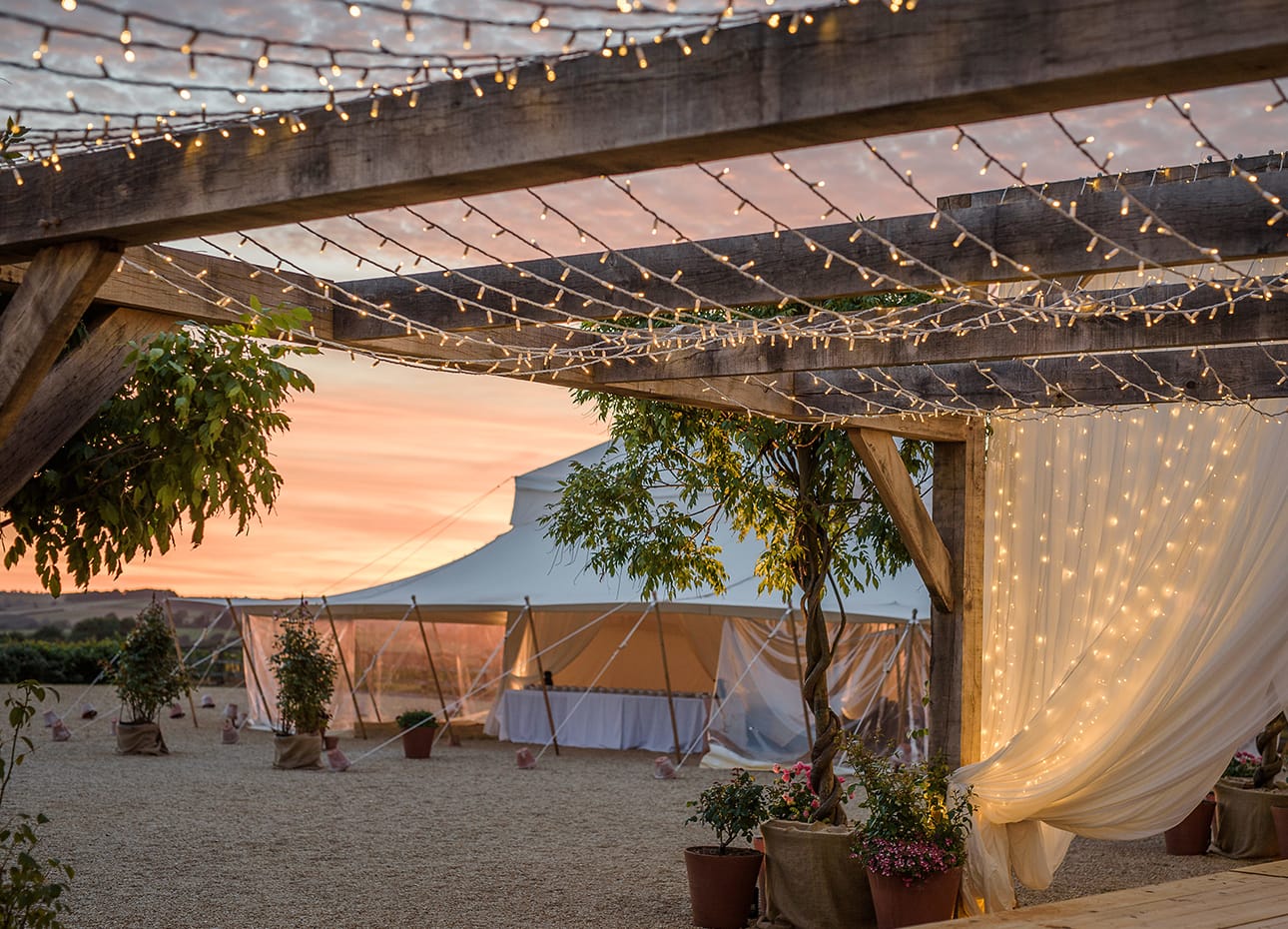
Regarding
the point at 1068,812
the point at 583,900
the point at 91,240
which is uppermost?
the point at 91,240

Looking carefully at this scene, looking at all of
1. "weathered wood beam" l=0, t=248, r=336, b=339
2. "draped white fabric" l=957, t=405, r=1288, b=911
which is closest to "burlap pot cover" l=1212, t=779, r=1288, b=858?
"draped white fabric" l=957, t=405, r=1288, b=911

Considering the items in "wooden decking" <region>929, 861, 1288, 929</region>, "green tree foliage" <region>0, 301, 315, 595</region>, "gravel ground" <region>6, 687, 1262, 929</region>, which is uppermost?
"green tree foliage" <region>0, 301, 315, 595</region>

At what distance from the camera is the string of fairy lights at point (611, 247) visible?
2107mm

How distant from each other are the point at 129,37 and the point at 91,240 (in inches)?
19.8

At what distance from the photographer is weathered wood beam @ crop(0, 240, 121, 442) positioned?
252cm

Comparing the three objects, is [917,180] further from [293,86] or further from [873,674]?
[873,674]

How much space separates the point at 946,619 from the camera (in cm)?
539

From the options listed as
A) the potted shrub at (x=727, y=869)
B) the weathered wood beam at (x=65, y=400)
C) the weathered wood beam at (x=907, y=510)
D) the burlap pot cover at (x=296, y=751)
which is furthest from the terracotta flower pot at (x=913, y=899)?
the burlap pot cover at (x=296, y=751)

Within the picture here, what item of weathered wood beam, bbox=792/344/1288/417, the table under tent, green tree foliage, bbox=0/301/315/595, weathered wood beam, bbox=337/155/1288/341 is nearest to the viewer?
weathered wood beam, bbox=337/155/1288/341

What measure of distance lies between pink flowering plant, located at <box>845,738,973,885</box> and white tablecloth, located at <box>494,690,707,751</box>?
6561mm

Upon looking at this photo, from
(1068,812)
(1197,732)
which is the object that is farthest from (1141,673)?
(1068,812)

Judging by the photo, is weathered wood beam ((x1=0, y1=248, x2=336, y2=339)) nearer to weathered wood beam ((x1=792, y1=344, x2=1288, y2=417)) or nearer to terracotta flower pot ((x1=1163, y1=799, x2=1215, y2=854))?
weathered wood beam ((x1=792, y1=344, x2=1288, y2=417))

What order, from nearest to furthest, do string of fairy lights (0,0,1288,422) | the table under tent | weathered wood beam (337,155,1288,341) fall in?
string of fairy lights (0,0,1288,422)
weathered wood beam (337,155,1288,341)
the table under tent

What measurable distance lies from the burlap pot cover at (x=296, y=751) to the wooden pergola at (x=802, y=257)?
6.32 metres
